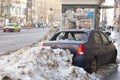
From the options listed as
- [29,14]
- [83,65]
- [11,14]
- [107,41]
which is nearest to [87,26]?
[107,41]

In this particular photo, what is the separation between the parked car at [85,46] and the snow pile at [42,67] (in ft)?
1.21

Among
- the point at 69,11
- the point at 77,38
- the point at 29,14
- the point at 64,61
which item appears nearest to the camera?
the point at 64,61

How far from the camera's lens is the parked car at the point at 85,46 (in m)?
11.6

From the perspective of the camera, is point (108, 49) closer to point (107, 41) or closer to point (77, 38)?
point (107, 41)

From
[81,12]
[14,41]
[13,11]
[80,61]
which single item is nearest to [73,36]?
[80,61]

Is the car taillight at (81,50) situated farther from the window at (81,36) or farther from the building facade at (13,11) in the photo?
the building facade at (13,11)

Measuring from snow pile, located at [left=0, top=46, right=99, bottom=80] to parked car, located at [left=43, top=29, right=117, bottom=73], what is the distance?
0.37 meters

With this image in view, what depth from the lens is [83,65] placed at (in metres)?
11.5

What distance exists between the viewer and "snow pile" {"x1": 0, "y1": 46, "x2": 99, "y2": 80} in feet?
26.5

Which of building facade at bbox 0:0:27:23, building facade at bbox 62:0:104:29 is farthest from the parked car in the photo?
building facade at bbox 0:0:27:23

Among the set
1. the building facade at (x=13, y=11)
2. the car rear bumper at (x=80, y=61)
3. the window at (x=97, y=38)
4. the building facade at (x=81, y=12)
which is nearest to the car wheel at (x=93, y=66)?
the car rear bumper at (x=80, y=61)

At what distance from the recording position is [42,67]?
29.7ft

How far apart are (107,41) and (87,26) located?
1423cm

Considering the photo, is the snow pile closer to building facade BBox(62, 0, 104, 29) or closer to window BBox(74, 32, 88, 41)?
window BBox(74, 32, 88, 41)
